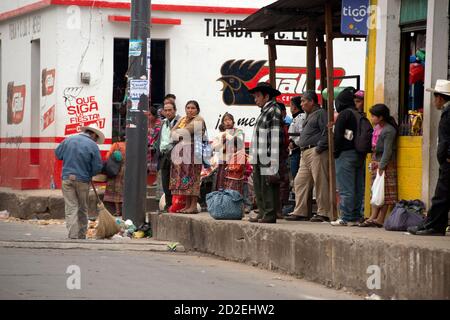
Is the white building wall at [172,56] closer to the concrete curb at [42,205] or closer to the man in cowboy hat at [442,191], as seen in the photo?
the concrete curb at [42,205]

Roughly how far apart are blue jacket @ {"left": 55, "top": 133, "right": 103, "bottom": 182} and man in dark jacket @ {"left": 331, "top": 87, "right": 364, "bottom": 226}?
3860mm

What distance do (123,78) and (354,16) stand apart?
9549 millimetres

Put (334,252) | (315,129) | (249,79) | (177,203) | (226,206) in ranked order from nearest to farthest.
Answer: (334,252) < (315,129) < (226,206) < (177,203) < (249,79)

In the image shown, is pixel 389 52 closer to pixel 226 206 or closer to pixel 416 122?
pixel 416 122

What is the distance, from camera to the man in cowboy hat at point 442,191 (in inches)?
464

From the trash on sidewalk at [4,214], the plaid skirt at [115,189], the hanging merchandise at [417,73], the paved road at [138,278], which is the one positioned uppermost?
the hanging merchandise at [417,73]

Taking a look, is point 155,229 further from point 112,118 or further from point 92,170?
point 112,118

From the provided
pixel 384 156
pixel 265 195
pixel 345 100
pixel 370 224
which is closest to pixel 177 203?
pixel 265 195

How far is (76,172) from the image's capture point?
16297 millimetres

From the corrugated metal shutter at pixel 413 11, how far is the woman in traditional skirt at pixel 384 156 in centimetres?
119

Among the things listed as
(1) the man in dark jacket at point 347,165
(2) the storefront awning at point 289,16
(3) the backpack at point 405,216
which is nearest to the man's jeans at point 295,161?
(2) the storefront awning at point 289,16

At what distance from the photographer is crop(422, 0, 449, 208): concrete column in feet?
43.9

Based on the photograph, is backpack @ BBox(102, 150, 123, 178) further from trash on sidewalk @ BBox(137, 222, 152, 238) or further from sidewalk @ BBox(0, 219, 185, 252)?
trash on sidewalk @ BBox(137, 222, 152, 238)

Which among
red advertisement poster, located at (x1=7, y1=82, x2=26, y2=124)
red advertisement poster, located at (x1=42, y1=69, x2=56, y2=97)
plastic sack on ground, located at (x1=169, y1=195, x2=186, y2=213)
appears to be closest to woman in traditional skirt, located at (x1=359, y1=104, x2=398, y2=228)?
plastic sack on ground, located at (x1=169, y1=195, x2=186, y2=213)
